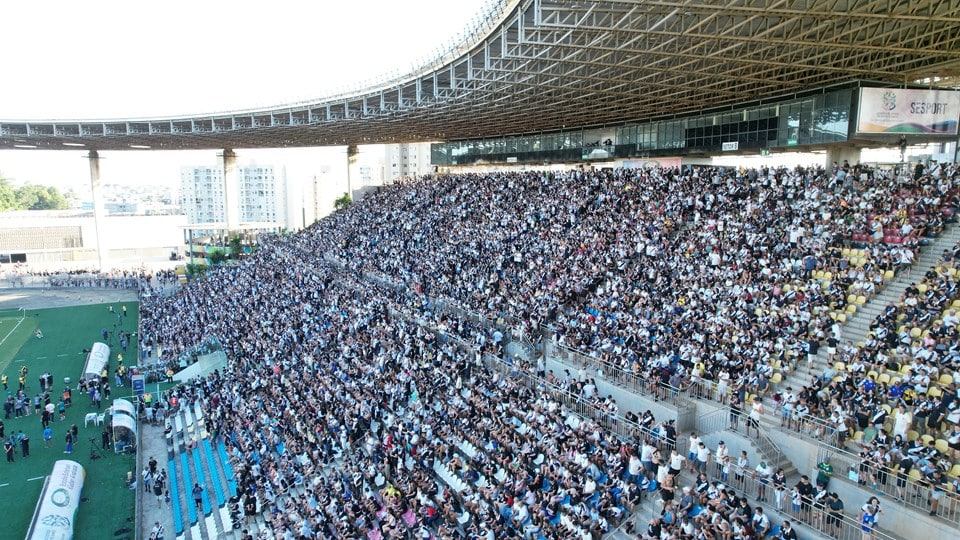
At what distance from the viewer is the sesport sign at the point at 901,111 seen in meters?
20.5

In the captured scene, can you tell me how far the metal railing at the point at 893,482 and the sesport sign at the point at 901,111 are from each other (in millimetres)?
13996

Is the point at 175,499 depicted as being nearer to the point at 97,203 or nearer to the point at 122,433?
the point at 122,433

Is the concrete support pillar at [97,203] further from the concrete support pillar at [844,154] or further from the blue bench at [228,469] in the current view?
the concrete support pillar at [844,154]

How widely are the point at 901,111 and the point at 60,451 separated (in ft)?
97.5

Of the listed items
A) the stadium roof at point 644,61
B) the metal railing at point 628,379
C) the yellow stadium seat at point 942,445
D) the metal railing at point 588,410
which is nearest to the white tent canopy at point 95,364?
the stadium roof at point 644,61

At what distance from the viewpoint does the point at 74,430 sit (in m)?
20.8

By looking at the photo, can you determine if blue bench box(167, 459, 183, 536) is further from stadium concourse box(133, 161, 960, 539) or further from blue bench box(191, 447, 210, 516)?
blue bench box(191, 447, 210, 516)

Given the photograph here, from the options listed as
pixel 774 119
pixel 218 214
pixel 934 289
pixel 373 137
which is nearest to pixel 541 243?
pixel 774 119

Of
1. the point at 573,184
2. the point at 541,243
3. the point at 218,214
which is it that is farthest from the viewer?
the point at 218,214

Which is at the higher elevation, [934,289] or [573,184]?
[573,184]

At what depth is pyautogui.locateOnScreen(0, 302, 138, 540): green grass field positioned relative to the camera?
53.6ft

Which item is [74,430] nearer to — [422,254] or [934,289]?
[422,254]

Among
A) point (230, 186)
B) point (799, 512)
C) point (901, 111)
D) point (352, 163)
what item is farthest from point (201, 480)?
point (230, 186)

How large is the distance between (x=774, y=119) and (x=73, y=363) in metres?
33.8
